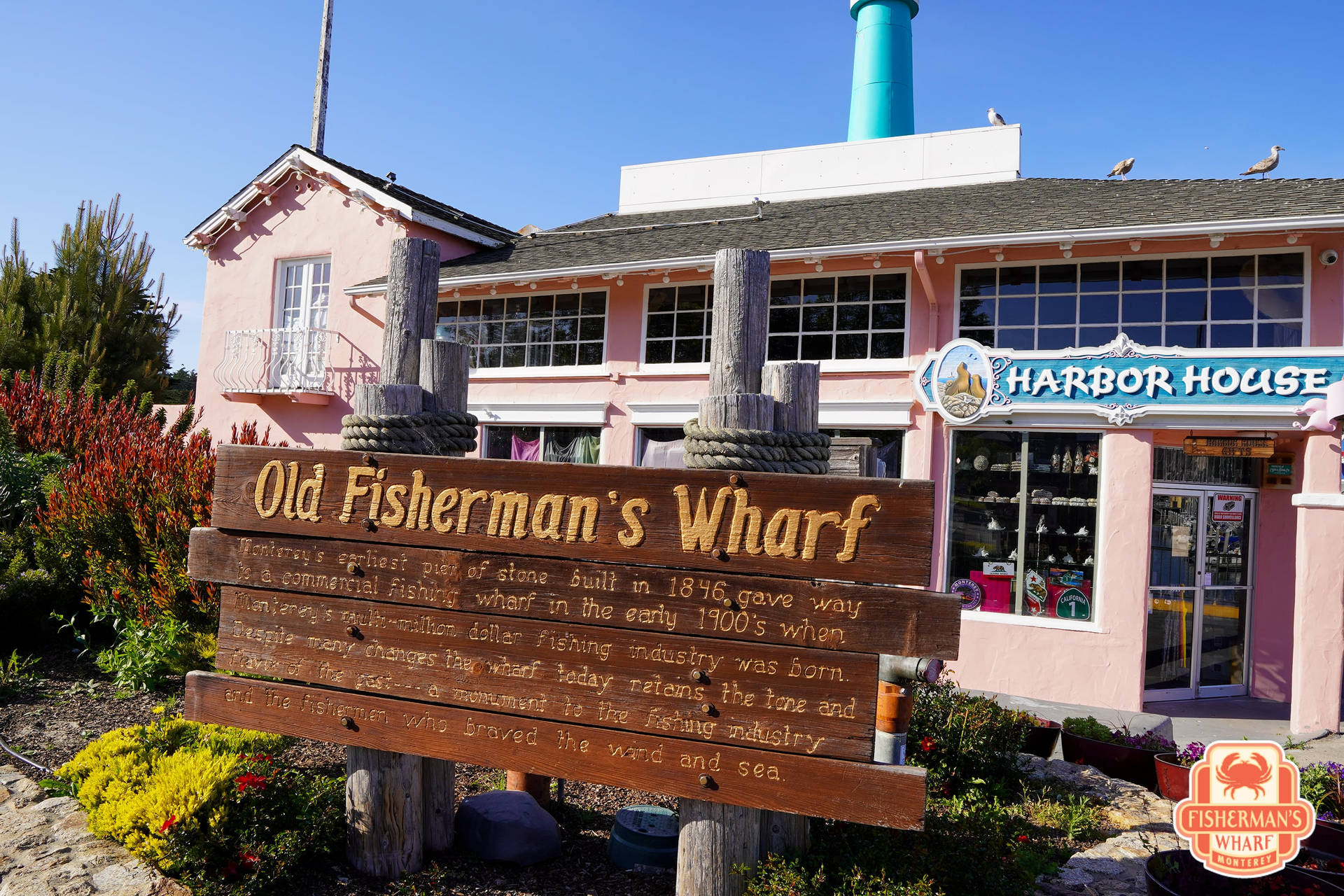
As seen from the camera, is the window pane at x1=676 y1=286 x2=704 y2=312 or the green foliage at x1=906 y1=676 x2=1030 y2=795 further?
the window pane at x1=676 y1=286 x2=704 y2=312

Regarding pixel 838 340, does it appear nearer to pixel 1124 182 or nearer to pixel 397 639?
pixel 1124 182

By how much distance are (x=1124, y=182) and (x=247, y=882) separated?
471 inches

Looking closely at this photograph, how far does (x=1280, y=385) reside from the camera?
7906 millimetres

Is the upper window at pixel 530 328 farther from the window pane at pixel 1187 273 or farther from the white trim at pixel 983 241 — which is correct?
the window pane at pixel 1187 273

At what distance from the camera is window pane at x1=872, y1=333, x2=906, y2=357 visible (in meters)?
9.87

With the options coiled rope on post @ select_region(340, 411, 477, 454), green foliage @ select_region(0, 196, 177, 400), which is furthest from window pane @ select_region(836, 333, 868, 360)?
green foliage @ select_region(0, 196, 177, 400)

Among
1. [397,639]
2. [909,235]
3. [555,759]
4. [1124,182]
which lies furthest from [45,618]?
[1124,182]

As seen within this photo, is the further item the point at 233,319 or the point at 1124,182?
the point at 233,319

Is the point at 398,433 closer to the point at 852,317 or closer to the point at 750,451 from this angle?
the point at 750,451

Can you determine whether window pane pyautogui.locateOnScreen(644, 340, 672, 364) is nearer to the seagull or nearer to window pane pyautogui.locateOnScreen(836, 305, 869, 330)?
window pane pyautogui.locateOnScreen(836, 305, 869, 330)

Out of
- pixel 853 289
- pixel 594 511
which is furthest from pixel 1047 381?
pixel 594 511

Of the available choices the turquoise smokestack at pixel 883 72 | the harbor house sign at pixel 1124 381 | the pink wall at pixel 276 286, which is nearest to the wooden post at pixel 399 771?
the harbor house sign at pixel 1124 381

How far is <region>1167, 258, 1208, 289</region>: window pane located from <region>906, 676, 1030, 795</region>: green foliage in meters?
5.28

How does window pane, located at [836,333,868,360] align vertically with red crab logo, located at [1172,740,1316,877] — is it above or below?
above
